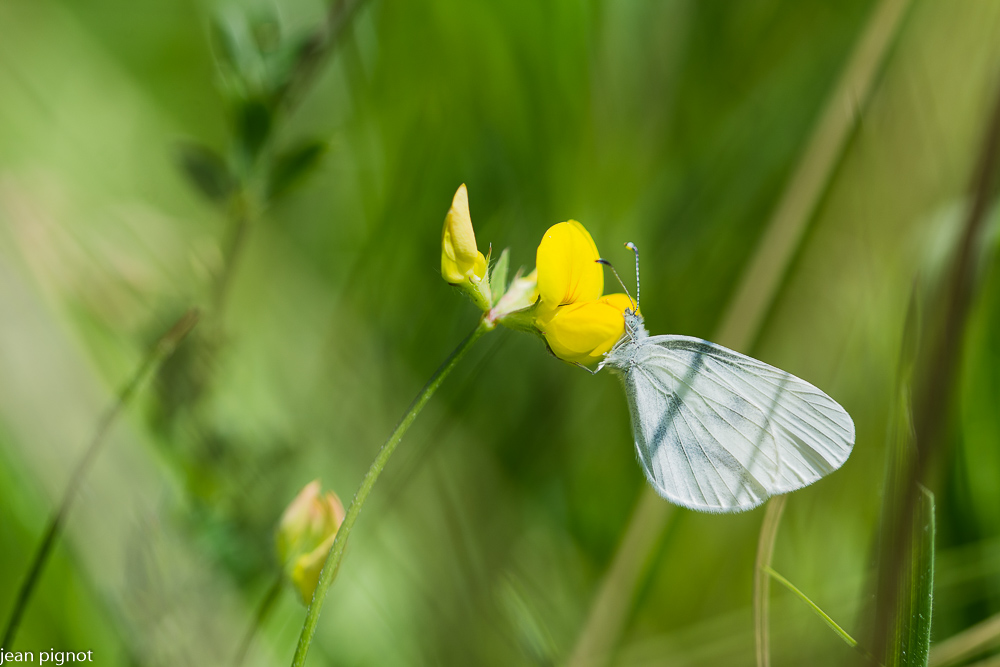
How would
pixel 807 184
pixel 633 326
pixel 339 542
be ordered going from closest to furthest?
1. pixel 339 542
2. pixel 633 326
3. pixel 807 184

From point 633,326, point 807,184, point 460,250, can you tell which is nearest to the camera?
point 460,250

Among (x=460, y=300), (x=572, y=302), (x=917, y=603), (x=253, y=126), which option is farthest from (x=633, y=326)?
(x=253, y=126)

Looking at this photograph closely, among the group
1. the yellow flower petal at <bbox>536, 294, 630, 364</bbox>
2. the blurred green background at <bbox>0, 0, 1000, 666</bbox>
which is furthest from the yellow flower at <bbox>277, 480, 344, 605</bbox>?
the yellow flower petal at <bbox>536, 294, 630, 364</bbox>

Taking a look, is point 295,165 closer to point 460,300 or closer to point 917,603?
point 460,300

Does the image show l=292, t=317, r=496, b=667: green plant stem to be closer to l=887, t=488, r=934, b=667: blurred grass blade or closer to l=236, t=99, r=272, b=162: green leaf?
l=887, t=488, r=934, b=667: blurred grass blade

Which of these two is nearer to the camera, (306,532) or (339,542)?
(339,542)

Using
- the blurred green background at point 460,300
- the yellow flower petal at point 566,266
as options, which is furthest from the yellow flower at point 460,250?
the blurred green background at point 460,300
